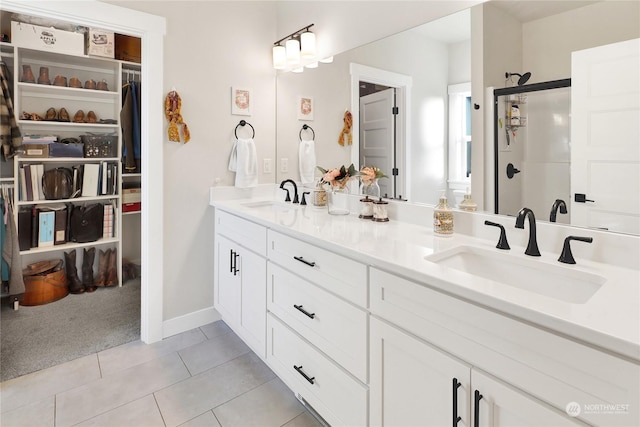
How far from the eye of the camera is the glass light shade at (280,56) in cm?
265

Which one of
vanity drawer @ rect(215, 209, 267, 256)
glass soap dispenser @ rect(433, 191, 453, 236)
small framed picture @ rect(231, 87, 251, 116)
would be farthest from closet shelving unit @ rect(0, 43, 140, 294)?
glass soap dispenser @ rect(433, 191, 453, 236)

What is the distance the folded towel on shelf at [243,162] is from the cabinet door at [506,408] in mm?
2040

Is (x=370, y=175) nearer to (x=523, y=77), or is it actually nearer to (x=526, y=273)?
(x=523, y=77)

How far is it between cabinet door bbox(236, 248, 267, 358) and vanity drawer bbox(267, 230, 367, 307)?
0.18 meters

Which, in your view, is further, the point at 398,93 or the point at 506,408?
the point at 398,93

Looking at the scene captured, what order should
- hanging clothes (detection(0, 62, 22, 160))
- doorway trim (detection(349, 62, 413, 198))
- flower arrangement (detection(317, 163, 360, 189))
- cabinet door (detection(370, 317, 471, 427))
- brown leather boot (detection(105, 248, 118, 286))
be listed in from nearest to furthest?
1. cabinet door (detection(370, 317, 471, 427))
2. doorway trim (detection(349, 62, 413, 198))
3. flower arrangement (detection(317, 163, 360, 189))
4. hanging clothes (detection(0, 62, 22, 160))
5. brown leather boot (detection(105, 248, 118, 286))

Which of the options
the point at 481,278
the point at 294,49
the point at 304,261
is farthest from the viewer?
the point at 294,49

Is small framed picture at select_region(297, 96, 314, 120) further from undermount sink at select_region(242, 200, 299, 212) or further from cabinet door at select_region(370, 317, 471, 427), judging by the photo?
cabinet door at select_region(370, 317, 471, 427)

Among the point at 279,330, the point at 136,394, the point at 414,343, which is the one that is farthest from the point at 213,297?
the point at 414,343

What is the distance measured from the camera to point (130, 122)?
3273 mm

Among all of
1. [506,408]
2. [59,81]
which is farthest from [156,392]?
[59,81]

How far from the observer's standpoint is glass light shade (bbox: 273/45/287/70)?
2652mm

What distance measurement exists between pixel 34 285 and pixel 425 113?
129 inches

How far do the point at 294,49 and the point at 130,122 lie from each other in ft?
5.82
